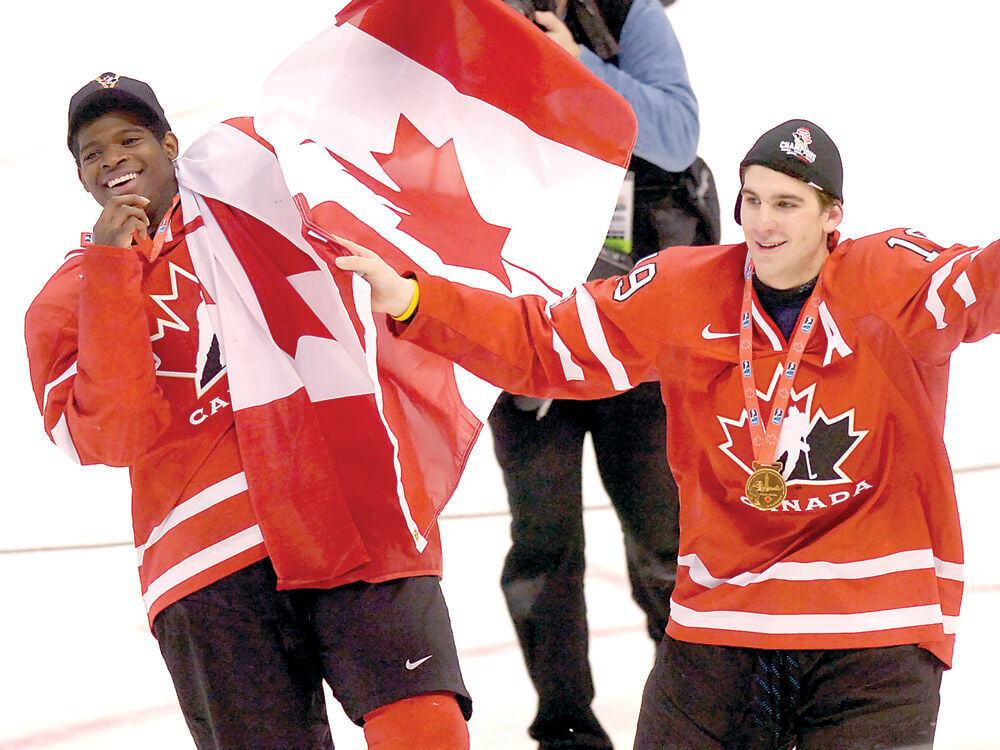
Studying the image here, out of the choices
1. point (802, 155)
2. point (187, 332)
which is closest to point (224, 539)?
point (187, 332)

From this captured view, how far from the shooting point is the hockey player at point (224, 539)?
7.11 feet

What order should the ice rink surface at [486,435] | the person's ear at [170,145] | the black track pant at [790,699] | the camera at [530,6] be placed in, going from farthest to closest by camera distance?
the ice rink surface at [486,435]
the camera at [530,6]
the person's ear at [170,145]
the black track pant at [790,699]

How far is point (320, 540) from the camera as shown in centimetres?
222

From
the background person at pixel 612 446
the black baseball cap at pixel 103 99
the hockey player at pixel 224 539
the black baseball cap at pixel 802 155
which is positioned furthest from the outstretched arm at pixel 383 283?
the background person at pixel 612 446

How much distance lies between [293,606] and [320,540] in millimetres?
114

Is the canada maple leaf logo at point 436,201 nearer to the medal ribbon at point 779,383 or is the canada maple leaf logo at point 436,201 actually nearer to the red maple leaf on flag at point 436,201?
the red maple leaf on flag at point 436,201

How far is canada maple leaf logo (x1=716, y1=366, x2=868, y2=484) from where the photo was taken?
2.13m

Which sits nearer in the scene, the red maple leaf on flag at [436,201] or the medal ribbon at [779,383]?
the medal ribbon at [779,383]

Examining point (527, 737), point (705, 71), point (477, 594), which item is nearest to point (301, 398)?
point (527, 737)

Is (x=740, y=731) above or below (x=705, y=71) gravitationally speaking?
below

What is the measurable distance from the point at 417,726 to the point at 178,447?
0.55 m

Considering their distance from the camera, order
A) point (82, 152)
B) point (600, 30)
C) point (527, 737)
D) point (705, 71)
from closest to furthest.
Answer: point (82, 152)
point (600, 30)
point (527, 737)
point (705, 71)

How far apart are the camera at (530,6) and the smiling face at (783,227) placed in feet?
2.34

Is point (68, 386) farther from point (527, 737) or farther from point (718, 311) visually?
point (527, 737)
